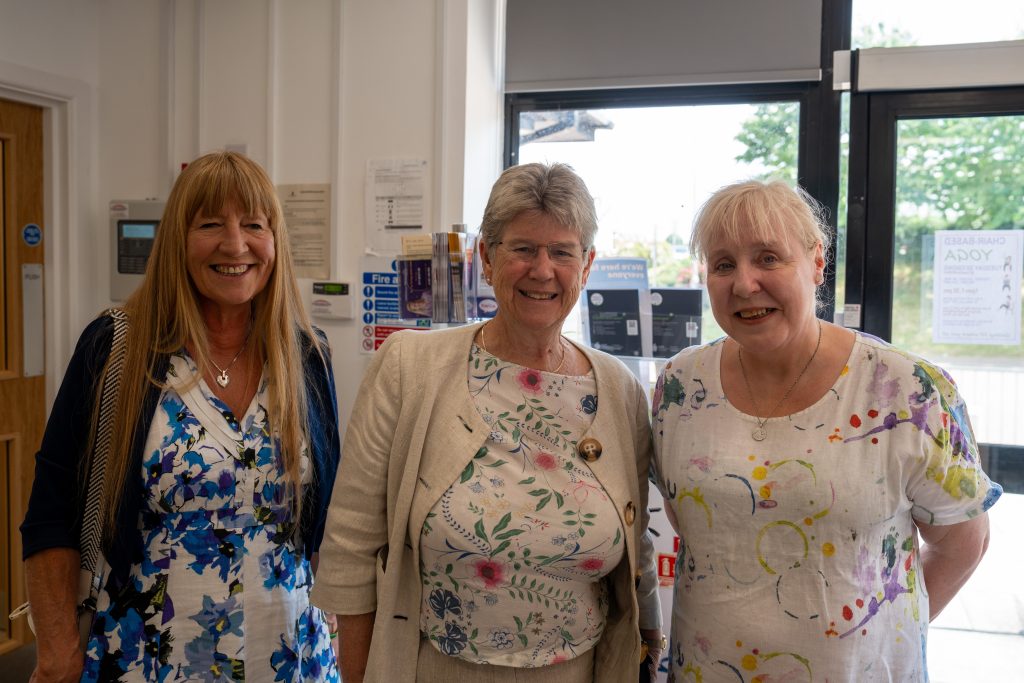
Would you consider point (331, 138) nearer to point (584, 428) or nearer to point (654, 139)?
point (654, 139)

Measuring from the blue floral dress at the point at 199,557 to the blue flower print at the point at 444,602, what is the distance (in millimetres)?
345

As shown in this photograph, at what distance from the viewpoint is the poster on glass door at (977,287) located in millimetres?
2711

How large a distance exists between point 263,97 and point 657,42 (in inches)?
61.4

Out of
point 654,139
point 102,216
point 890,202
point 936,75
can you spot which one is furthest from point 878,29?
point 102,216

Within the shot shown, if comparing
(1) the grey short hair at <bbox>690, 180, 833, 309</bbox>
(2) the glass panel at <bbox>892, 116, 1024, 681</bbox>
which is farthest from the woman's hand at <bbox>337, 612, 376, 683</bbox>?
(2) the glass panel at <bbox>892, 116, 1024, 681</bbox>

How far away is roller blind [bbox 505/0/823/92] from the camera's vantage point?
286 cm

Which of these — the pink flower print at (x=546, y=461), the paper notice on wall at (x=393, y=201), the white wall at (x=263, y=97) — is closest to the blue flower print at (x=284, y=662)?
the pink flower print at (x=546, y=461)

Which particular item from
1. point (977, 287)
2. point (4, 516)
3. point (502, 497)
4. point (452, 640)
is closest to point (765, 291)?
point (502, 497)

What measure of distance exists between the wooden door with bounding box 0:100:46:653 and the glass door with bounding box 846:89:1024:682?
10.3ft

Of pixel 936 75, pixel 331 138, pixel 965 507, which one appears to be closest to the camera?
pixel 965 507

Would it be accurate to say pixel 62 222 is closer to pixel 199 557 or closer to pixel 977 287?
pixel 199 557

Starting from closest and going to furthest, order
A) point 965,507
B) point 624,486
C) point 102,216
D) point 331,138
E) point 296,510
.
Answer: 1. point 965,507
2. point 624,486
3. point 296,510
4. point 331,138
5. point 102,216

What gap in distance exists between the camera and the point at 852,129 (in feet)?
9.23

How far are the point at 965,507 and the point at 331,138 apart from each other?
2503 millimetres
